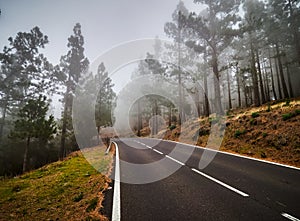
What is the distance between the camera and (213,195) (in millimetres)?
4477

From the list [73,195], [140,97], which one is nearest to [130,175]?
[73,195]

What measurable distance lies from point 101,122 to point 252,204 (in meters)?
28.8

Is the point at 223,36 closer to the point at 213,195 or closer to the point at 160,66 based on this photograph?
the point at 160,66

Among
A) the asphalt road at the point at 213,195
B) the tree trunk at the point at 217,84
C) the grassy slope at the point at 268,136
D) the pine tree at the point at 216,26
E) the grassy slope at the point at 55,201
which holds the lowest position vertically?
the grassy slope at the point at 55,201

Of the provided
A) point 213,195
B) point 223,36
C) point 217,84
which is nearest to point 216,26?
point 223,36

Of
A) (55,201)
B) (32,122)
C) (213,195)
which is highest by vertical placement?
(32,122)

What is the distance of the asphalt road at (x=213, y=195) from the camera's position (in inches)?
138

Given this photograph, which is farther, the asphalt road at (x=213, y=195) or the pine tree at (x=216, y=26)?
the pine tree at (x=216, y=26)

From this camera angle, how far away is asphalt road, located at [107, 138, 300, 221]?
3512 mm

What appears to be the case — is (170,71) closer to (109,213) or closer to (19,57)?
(19,57)

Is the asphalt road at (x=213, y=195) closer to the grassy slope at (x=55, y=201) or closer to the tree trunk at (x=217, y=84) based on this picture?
the grassy slope at (x=55, y=201)

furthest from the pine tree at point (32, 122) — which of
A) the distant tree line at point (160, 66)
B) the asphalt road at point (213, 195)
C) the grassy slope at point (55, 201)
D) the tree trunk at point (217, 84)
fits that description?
the tree trunk at point (217, 84)

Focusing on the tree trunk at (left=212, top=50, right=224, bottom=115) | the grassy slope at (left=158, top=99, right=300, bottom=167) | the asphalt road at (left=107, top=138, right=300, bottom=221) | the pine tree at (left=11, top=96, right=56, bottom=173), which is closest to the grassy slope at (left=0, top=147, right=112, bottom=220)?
the asphalt road at (left=107, top=138, right=300, bottom=221)

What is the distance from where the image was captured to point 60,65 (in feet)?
80.4
